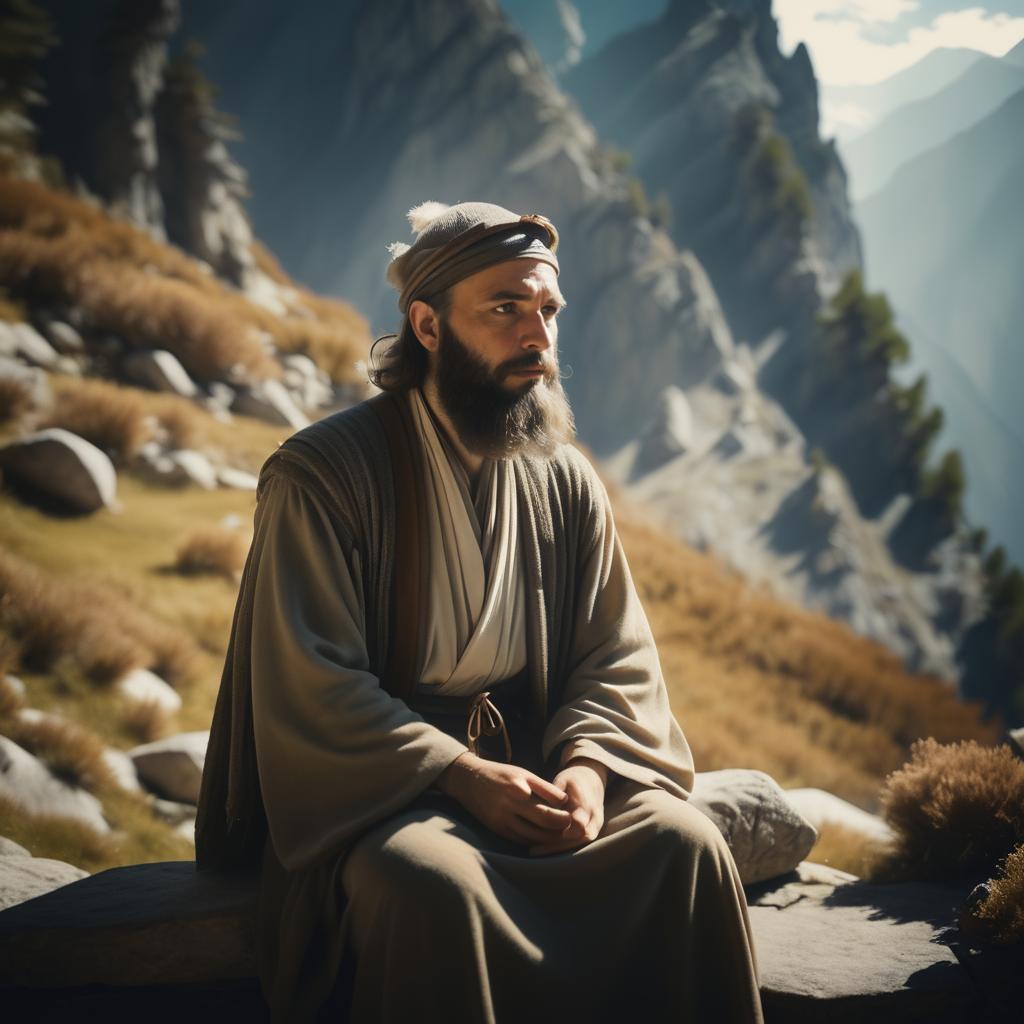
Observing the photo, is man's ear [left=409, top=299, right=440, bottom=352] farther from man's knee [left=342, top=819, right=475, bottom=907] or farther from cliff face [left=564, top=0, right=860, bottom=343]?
cliff face [left=564, top=0, right=860, bottom=343]

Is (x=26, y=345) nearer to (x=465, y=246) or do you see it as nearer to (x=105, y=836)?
(x=105, y=836)

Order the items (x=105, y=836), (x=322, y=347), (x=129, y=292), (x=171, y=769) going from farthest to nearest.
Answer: (x=322, y=347) < (x=129, y=292) < (x=171, y=769) < (x=105, y=836)

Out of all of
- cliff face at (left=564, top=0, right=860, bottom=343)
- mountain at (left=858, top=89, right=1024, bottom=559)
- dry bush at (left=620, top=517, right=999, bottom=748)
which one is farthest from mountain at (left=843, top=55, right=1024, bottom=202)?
cliff face at (left=564, top=0, right=860, bottom=343)

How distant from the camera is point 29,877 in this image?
2.52 meters

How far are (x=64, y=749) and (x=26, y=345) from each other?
15.3 ft

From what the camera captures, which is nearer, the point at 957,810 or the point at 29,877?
the point at 29,877

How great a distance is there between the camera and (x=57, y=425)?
621 cm

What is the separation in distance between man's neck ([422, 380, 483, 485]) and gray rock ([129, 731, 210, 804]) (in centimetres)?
226

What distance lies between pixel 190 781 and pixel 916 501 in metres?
29.9

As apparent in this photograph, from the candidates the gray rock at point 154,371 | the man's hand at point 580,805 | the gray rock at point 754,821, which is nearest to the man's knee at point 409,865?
the man's hand at point 580,805

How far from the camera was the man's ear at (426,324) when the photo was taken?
7.94 feet

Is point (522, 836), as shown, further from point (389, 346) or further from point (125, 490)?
point (125, 490)

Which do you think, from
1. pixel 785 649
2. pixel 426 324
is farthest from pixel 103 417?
pixel 785 649

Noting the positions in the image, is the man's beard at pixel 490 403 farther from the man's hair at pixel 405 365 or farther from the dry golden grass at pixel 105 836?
the dry golden grass at pixel 105 836
